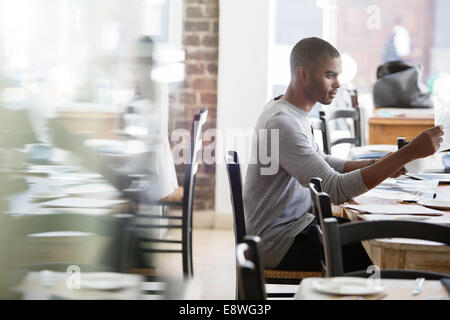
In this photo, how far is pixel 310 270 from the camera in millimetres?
2508

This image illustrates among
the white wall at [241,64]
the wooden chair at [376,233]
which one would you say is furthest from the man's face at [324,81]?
the white wall at [241,64]

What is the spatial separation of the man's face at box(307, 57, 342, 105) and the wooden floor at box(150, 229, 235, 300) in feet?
3.28

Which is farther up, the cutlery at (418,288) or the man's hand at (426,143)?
the man's hand at (426,143)

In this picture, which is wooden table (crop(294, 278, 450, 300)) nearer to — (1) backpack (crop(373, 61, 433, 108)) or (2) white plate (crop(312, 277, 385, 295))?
(2) white plate (crop(312, 277, 385, 295))

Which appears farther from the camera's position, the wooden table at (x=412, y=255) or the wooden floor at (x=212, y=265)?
the wooden floor at (x=212, y=265)

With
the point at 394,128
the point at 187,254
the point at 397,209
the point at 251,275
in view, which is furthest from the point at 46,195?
the point at 394,128

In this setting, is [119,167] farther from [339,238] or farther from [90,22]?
[339,238]

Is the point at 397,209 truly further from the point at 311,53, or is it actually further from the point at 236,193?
the point at 311,53

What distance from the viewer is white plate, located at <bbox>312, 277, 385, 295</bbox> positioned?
132 cm

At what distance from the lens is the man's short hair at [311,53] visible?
2.76 metres

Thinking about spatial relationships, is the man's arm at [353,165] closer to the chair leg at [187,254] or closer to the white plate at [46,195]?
the chair leg at [187,254]

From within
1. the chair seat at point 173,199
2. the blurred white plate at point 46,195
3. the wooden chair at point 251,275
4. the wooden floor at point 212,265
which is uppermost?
the blurred white plate at point 46,195

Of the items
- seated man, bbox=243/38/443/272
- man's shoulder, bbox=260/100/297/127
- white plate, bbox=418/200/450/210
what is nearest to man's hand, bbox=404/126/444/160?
seated man, bbox=243/38/443/272

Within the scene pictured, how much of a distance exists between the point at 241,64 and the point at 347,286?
12.7 feet
